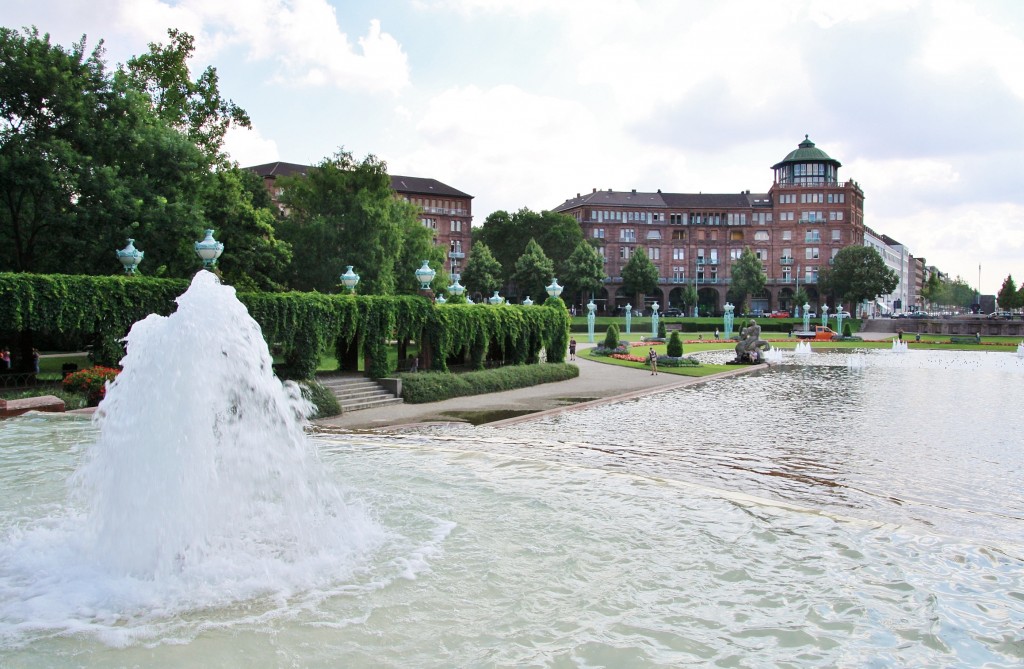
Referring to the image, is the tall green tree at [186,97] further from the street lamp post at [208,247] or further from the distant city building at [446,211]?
the distant city building at [446,211]

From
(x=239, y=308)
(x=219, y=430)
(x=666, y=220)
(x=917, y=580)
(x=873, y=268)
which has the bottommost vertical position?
(x=917, y=580)

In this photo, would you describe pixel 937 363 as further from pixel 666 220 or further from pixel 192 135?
pixel 666 220

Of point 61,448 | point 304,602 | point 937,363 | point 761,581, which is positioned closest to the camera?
point 304,602

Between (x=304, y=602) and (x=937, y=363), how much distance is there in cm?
4407

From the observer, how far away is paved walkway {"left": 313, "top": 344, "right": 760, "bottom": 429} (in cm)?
1925

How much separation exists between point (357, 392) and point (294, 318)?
3.06 m

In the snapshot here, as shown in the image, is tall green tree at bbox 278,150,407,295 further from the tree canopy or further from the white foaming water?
the white foaming water

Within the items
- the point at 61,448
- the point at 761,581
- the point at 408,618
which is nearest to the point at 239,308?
the point at 408,618

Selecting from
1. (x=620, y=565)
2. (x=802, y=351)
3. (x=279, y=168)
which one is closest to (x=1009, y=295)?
(x=802, y=351)

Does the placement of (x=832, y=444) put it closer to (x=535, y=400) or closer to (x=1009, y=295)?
(x=535, y=400)

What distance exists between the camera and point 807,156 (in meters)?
114

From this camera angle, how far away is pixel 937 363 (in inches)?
1667

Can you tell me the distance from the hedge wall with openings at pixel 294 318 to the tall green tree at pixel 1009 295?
377ft

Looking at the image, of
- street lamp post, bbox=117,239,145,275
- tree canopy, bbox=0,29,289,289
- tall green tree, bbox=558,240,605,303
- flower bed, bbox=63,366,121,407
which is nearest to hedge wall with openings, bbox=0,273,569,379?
street lamp post, bbox=117,239,145,275
